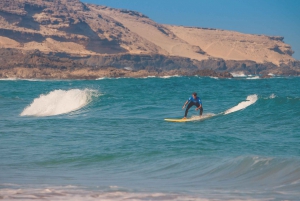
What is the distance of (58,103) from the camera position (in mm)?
Result: 24359

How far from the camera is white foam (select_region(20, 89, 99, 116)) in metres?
22.3

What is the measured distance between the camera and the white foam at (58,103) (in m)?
22.3

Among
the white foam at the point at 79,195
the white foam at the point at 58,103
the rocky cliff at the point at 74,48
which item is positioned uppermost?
the rocky cliff at the point at 74,48

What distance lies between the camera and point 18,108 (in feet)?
79.4

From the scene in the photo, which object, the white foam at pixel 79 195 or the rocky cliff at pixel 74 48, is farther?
the rocky cliff at pixel 74 48

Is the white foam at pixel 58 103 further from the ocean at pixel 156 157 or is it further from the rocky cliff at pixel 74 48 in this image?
the rocky cliff at pixel 74 48

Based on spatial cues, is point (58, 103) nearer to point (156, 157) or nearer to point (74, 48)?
point (156, 157)

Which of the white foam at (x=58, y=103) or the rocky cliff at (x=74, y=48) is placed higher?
the rocky cliff at (x=74, y=48)

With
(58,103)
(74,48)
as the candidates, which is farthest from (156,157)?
(74,48)

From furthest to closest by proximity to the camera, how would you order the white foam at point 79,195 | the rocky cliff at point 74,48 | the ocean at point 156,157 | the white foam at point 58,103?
the rocky cliff at point 74,48 → the white foam at point 58,103 → the ocean at point 156,157 → the white foam at point 79,195

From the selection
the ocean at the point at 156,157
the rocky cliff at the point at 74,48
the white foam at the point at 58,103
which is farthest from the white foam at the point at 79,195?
the rocky cliff at the point at 74,48

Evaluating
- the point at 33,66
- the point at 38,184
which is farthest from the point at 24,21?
the point at 38,184

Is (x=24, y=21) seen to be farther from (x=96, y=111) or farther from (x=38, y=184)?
(x=38, y=184)

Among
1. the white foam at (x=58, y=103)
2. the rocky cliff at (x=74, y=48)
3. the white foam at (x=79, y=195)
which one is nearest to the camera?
the white foam at (x=79, y=195)
